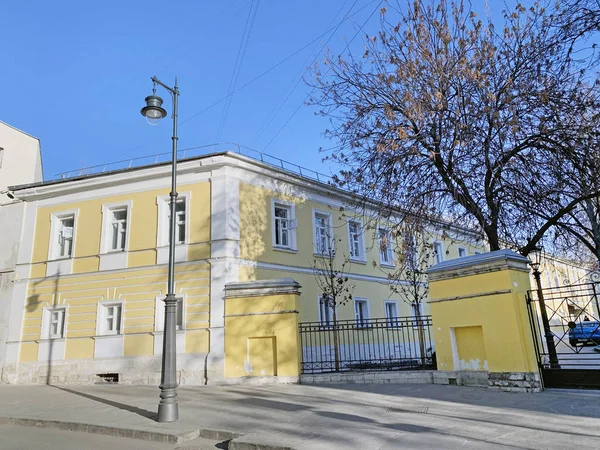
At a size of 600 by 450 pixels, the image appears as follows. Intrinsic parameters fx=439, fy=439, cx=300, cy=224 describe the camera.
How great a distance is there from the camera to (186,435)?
7.45m

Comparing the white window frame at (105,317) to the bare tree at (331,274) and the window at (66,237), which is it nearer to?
the window at (66,237)

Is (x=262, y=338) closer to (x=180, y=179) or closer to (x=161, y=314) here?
(x=161, y=314)

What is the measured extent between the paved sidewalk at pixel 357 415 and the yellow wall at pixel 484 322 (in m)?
0.74

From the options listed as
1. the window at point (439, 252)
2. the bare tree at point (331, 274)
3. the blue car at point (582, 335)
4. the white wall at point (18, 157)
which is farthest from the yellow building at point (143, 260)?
the window at point (439, 252)

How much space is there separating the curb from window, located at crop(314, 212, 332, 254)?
12.8m

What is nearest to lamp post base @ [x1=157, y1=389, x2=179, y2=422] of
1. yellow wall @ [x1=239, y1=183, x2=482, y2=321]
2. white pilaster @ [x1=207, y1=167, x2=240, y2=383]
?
white pilaster @ [x1=207, y1=167, x2=240, y2=383]

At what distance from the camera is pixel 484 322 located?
9906 millimetres

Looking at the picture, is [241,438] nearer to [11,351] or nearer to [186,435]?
[186,435]

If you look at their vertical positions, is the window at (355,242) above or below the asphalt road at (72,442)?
above

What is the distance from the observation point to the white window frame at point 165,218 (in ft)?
55.6

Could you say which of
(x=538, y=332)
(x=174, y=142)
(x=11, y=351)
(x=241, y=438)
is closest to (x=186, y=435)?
(x=241, y=438)

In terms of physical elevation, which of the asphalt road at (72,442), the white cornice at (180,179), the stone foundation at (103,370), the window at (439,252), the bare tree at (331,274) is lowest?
the asphalt road at (72,442)

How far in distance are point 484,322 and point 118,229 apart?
14583mm

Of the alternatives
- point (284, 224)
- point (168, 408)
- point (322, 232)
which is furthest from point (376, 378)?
point (322, 232)
